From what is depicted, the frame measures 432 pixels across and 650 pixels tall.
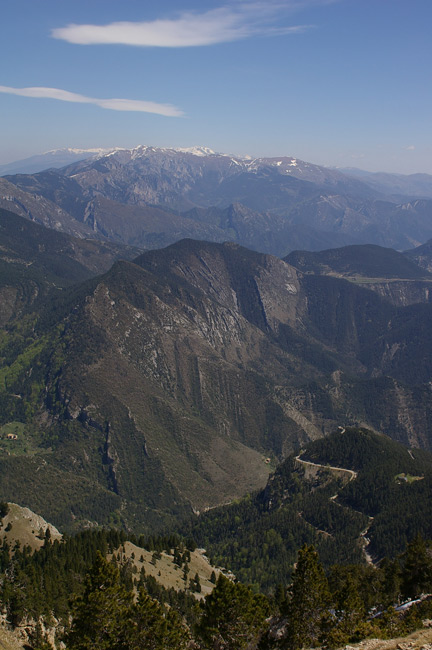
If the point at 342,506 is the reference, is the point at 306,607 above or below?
above

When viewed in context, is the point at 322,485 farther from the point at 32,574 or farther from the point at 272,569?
the point at 32,574

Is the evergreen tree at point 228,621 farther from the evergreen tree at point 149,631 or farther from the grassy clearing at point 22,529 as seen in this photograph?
the grassy clearing at point 22,529

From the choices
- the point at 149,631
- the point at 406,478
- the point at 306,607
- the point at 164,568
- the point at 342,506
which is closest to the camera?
the point at 149,631

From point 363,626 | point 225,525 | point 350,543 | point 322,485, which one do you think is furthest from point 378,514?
point 363,626

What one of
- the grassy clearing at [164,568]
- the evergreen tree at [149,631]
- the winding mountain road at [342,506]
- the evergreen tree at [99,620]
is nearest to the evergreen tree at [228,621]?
the evergreen tree at [149,631]

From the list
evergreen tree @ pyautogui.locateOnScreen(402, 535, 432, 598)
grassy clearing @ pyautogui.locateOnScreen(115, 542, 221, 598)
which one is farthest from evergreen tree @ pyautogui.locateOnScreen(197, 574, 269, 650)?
grassy clearing @ pyautogui.locateOnScreen(115, 542, 221, 598)

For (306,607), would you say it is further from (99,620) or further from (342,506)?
(342,506)

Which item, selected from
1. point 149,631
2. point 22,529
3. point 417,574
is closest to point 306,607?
point 149,631

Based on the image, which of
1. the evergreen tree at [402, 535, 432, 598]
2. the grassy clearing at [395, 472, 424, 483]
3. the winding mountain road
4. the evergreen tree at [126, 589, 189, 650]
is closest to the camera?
the evergreen tree at [126, 589, 189, 650]

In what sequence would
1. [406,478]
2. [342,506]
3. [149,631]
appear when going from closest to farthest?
[149,631] < [342,506] < [406,478]

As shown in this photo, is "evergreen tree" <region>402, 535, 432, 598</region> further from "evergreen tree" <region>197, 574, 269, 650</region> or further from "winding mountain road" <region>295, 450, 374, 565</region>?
"winding mountain road" <region>295, 450, 374, 565</region>

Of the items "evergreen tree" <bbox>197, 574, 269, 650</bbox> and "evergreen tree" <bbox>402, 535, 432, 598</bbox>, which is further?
"evergreen tree" <bbox>402, 535, 432, 598</bbox>

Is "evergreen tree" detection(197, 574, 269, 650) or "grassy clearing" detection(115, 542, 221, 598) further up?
"evergreen tree" detection(197, 574, 269, 650)
